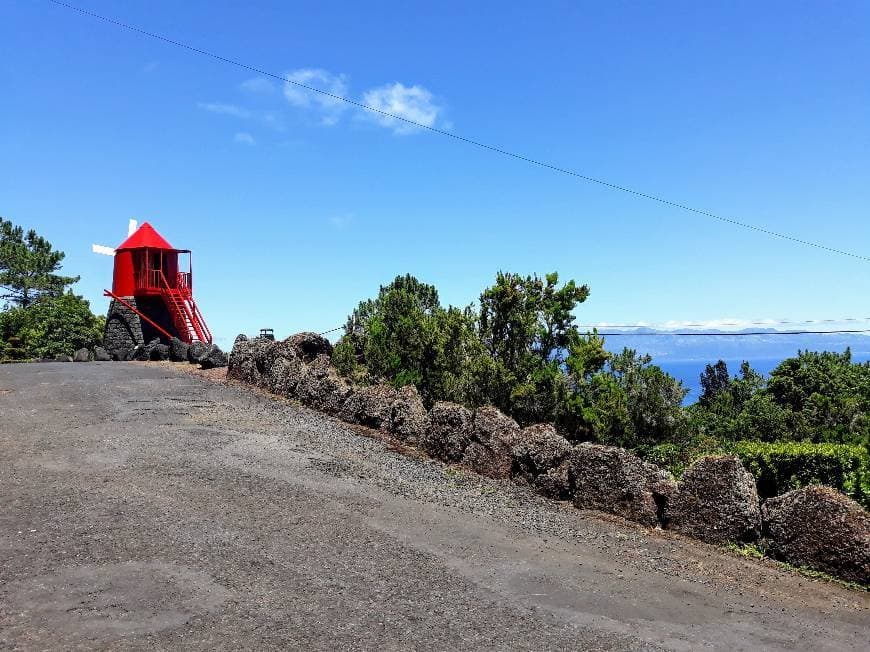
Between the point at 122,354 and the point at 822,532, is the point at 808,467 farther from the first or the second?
the point at 122,354

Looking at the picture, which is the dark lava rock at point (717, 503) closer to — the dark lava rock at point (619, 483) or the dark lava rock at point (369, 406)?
the dark lava rock at point (619, 483)

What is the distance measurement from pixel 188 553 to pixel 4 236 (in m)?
67.2

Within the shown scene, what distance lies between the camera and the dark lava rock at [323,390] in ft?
60.5

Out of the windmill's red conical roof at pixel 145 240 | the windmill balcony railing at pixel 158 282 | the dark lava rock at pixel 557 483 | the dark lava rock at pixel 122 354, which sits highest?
the windmill's red conical roof at pixel 145 240

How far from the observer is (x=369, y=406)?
17281 mm

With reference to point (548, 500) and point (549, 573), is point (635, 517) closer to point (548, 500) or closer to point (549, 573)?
point (548, 500)

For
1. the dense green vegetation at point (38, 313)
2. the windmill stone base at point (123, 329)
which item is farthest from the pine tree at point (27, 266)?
the windmill stone base at point (123, 329)

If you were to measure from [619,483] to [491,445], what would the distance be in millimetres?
Answer: 3046

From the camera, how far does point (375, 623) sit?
6984 mm

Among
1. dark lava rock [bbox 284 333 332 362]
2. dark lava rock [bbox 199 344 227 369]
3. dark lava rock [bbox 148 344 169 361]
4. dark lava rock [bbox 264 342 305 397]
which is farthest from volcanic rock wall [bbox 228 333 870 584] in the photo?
dark lava rock [bbox 148 344 169 361]

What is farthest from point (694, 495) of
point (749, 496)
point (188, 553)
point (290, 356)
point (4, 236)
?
point (4, 236)

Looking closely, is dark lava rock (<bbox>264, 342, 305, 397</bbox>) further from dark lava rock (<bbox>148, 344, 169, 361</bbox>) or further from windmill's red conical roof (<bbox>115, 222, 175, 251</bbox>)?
windmill's red conical roof (<bbox>115, 222, 175, 251</bbox>)

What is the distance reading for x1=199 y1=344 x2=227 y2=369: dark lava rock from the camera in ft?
88.3

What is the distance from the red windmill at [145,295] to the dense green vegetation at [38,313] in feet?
39.8
